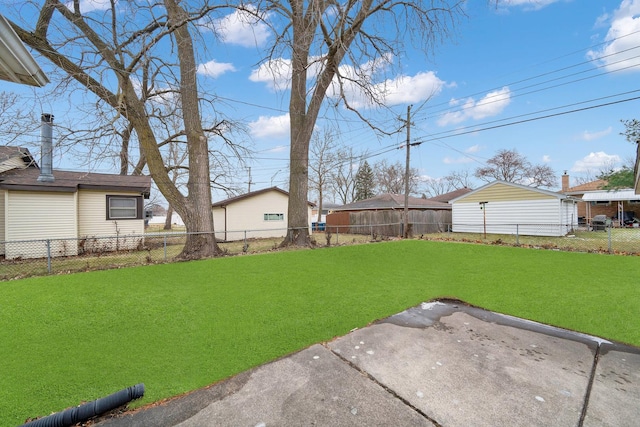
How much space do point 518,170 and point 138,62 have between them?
1425 inches

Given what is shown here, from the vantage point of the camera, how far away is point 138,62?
21.9 feet

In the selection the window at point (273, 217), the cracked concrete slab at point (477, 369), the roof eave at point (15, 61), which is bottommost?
the cracked concrete slab at point (477, 369)

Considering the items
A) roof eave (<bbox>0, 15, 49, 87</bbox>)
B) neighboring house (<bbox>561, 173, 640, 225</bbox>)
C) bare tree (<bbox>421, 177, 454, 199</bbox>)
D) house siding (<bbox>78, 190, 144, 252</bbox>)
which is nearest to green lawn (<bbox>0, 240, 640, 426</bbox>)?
roof eave (<bbox>0, 15, 49, 87</bbox>)

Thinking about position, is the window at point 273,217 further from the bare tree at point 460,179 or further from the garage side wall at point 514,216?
the bare tree at point 460,179

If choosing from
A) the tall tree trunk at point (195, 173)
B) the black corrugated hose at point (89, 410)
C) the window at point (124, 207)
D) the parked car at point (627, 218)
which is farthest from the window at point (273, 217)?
the parked car at point (627, 218)

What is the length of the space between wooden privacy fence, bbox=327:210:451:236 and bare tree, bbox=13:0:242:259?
9.51 meters

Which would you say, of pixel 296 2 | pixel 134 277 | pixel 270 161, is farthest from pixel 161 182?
pixel 270 161

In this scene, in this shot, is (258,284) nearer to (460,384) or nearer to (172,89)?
(460,384)

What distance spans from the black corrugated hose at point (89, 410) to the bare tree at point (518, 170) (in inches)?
1458

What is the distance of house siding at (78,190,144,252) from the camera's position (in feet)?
31.6

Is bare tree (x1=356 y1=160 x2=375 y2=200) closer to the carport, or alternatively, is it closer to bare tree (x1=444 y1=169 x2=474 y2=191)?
bare tree (x1=444 y1=169 x2=474 y2=191)

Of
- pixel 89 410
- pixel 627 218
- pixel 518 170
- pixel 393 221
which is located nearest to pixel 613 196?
pixel 627 218

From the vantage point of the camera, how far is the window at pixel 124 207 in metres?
10.2

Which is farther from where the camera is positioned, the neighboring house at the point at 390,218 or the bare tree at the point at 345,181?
the bare tree at the point at 345,181
